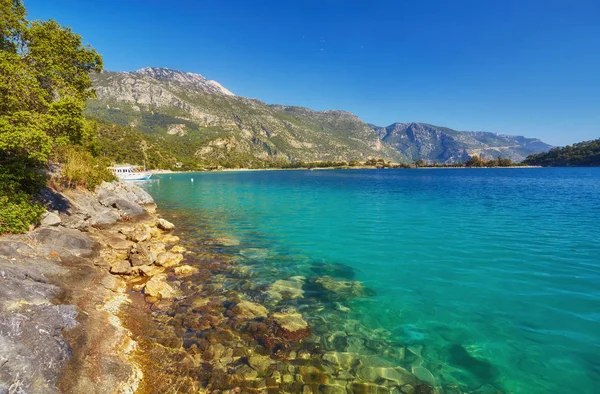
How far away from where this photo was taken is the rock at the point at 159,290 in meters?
11.8

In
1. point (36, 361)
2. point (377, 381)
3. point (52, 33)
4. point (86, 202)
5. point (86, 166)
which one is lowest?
point (377, 381)

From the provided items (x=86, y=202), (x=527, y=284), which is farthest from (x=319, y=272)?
(x=86, y=202)

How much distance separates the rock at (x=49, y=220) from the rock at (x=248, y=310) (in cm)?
1156

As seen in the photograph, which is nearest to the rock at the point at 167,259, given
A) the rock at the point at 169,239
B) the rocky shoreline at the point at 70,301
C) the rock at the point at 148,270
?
the rocky shoreline at the point at 70,301

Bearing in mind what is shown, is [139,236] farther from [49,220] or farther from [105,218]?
[49,220]

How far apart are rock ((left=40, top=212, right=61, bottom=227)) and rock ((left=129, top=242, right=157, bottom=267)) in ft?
13.4

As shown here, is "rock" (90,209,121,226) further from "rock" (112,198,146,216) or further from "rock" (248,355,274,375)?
"rock" (248,355,274,375)

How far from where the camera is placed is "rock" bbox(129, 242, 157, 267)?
1490 cm

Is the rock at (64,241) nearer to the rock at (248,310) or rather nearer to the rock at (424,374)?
the rock at (248,310)

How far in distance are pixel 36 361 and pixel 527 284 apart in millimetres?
18523

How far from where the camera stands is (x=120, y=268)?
45.4 feet

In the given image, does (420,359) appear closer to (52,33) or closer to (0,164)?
(0,164)

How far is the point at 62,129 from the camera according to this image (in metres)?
14.5

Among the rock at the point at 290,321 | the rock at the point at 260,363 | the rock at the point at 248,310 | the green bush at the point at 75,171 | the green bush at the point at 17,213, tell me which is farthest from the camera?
the green bush at the point at 75,171
